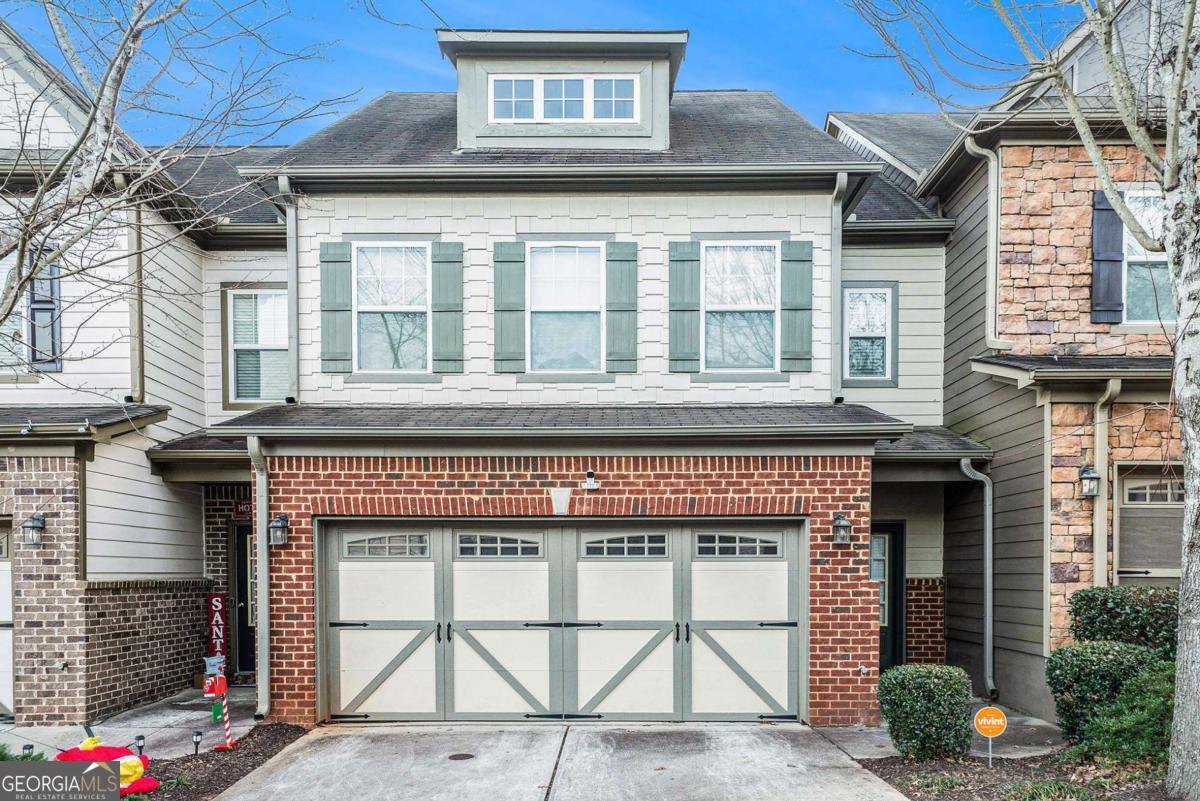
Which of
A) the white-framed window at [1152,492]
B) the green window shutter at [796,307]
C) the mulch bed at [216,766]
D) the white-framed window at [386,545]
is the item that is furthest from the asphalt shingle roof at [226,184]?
the white-framed window at [1152,492]

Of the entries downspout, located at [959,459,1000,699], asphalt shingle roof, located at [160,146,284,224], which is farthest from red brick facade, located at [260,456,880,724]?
asphalt shingle roof, located at [160,146,284,224]

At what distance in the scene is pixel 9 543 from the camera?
9062 millimetres

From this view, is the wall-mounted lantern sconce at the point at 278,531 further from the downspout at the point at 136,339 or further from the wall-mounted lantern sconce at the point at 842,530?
the wall-mounted lantern sconce at the point at 842,530

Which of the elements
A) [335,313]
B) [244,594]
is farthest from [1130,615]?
[244,594]

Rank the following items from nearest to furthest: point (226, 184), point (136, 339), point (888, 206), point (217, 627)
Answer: point (136, 339) → point (217, 627) → point (888, 206) → point (226, 184)

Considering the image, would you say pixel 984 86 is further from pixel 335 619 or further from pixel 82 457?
pixel 82 457

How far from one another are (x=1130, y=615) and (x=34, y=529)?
10301 millimetres

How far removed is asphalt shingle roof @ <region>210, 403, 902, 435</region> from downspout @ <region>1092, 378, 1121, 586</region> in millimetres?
2121

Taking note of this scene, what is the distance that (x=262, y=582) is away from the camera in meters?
8.52

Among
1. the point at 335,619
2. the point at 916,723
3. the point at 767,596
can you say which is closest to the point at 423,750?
the point at 335,619

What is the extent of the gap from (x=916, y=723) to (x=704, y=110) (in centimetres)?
794

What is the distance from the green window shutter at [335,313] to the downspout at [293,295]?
0.26 meters

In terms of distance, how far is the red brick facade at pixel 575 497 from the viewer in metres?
8.54

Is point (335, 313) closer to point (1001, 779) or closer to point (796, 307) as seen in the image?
point (796, 307)
